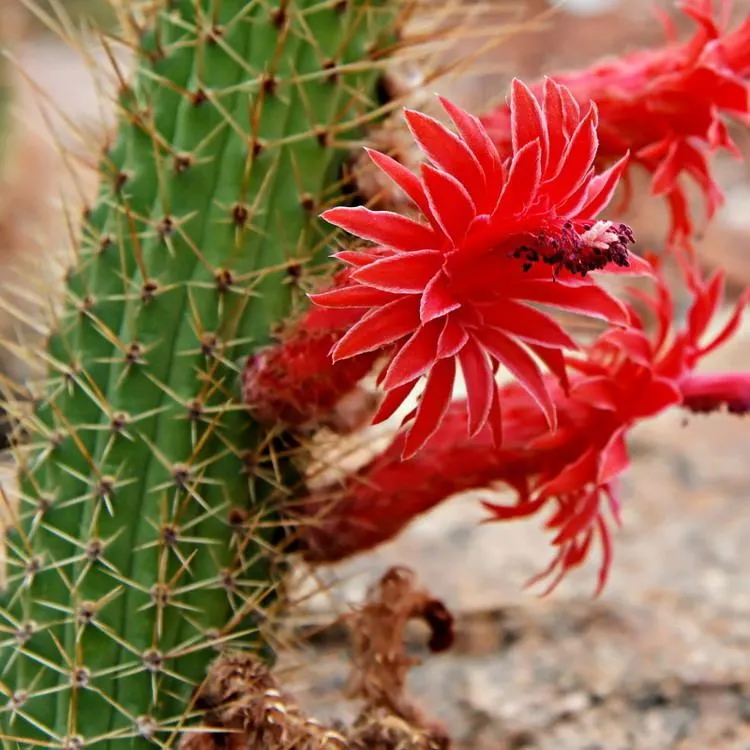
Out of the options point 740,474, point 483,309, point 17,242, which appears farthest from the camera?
point 17,242

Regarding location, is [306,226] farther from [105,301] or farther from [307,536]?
[307,536]

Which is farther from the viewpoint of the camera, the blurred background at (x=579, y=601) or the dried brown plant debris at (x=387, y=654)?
the blurred background at (x=579, y=601)

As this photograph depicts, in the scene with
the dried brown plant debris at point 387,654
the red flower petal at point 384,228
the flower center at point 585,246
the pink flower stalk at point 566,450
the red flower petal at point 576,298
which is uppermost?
the red flower petal at point 384,228

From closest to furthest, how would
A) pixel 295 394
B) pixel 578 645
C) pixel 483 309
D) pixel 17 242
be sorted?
pixel 483 309 → pixel 295 394 → pixel 578 645 → pixel 17 242

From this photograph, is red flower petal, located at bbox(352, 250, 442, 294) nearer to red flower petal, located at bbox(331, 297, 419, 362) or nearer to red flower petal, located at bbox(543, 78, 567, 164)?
red flower petal, located at bbox(331, 297, 419, 362)

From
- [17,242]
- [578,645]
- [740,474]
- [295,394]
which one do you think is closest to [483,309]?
[295,394]

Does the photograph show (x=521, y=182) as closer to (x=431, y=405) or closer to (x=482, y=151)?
(x=482, y=151)

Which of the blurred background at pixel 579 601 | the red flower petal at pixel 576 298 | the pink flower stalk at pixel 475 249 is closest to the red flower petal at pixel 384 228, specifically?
the pink flower stalk at pixel 475 249

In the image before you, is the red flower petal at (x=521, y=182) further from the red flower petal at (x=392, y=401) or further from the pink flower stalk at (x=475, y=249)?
the red flower petal at (x=392, y=401)
